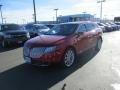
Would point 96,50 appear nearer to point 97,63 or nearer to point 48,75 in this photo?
point 97,63

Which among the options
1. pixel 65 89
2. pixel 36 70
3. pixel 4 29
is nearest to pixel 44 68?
pixel 36 70

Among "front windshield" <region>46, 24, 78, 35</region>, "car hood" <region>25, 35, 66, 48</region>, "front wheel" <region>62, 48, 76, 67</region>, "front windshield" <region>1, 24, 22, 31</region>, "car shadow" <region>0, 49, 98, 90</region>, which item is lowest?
"car shadow" <region>0, 49, 98, 90</region>

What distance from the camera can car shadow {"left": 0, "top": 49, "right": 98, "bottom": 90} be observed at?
596 centimetres

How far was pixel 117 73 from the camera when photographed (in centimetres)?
686

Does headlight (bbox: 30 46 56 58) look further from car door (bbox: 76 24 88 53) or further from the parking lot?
car door (bbox: 76 24 88 53)

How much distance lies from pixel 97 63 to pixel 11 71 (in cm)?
335

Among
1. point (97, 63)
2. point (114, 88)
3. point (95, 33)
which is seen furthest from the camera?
A: point (95, 33)

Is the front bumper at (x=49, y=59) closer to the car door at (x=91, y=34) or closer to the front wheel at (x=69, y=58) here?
the front wheel at (x=69, y=58)

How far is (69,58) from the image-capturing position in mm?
7965

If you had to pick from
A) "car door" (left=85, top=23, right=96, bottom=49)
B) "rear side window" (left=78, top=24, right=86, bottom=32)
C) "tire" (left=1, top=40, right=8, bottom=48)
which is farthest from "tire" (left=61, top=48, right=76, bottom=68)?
"tire" (left=1, top=40, right=8, bottom=48)

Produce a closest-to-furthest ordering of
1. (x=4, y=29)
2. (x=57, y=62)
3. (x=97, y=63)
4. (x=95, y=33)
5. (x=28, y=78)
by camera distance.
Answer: (x=28, y=78) < (x=57, y=62) < (x=97, y=63) < (x=95, y=33) < (x=4, y=29)

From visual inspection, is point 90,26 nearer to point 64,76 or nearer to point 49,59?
point 49,59

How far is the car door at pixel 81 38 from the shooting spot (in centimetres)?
857

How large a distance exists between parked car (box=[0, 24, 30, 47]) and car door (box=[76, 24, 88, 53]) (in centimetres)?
701
